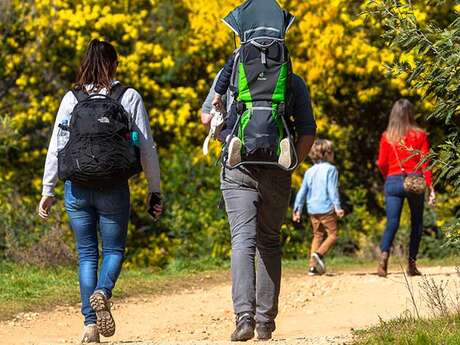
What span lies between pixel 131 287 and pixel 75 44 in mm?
7123

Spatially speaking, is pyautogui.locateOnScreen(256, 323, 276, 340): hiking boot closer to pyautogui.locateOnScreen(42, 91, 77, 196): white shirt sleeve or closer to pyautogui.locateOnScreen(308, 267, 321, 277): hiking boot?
pyautogui.locateOnScreen(42, 91, 77, 196): white shirt sleeve

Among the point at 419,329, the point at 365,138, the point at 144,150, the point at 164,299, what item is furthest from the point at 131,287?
the point at 365,138

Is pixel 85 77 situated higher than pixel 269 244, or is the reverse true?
pixel 85 77

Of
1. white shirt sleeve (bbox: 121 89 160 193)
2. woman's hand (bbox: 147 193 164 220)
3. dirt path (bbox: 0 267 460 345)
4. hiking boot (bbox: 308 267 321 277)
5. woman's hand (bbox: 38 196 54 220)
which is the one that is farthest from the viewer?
hiking boot (bbox: 308 267 321 277)

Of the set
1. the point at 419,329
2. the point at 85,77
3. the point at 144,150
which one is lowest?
the point at 419,329

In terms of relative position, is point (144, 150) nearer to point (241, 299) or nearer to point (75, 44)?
point (241, 299)

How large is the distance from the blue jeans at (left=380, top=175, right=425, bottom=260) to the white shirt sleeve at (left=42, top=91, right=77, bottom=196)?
4.98m

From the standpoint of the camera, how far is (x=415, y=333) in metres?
6.17

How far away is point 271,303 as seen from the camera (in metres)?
6.86

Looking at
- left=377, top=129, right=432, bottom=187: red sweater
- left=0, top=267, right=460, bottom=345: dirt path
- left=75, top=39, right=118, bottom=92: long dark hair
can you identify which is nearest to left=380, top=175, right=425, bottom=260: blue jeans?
left=377, top=129, right=432, bottom=187: red sweater

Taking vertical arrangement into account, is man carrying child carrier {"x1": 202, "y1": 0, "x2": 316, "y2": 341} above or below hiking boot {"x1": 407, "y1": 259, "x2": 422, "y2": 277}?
above

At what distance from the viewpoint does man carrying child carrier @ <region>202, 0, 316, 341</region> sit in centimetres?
652

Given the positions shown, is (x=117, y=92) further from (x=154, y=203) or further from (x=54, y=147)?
(x=154, y=203)

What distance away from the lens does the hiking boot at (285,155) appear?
655 cm
